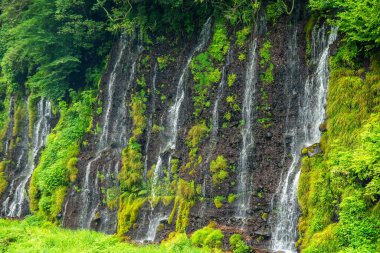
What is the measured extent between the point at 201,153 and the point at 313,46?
513cm

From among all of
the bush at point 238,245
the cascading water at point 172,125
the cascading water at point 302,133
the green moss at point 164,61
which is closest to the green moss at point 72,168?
the cascading water at point 172,125

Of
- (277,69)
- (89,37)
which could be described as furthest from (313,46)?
(89,37)

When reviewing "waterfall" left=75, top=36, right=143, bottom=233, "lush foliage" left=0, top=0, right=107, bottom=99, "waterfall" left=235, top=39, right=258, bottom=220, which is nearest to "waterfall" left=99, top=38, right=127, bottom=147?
"waterfall" left=75, top=36, right=143, bottom=233

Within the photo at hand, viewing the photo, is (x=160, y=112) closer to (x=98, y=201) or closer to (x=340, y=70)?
(x=98, y=201)

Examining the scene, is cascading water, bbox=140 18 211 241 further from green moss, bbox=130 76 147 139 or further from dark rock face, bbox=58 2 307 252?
green moss, bbox=130 76 147 139

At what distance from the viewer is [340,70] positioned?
12250 mm

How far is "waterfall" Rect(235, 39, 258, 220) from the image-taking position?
13461mm

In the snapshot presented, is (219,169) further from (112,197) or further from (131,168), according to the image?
(112,197)

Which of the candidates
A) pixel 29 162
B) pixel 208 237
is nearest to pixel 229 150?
pixel 208 237

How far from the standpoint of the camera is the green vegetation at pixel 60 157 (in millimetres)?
19000

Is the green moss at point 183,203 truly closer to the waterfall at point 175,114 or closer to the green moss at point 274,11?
the waterfall at point 175,114

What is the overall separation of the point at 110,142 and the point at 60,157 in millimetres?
2817

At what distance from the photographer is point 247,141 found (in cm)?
1412

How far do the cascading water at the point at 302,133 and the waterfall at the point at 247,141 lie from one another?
1214 millimetres
